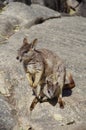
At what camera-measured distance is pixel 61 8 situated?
25156 mm

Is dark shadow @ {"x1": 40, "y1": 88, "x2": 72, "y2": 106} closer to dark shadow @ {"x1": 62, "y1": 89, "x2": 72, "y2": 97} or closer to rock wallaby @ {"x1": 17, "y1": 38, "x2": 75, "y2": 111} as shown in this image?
dark shadow @ {"x1": 62, "y1": 89, "x2": 72, "y2": 97}

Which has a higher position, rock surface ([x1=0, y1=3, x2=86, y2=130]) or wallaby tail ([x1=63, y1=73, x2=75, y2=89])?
wallaby tail ([x1=63, y1=73, x2=75, y2=89])

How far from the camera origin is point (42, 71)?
11492mm

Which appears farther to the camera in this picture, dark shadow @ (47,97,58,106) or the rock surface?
dark shadow @ (47,97,58,106)

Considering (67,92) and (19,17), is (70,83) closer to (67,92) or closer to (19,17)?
(67,92)

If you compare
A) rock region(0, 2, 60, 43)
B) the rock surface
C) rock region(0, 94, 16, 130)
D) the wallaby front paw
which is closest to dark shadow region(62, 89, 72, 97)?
the rock surface

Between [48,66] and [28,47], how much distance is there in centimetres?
68

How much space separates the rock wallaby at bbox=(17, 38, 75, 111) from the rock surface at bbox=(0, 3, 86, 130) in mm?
323

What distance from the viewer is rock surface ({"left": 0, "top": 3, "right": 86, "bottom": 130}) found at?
453 inches

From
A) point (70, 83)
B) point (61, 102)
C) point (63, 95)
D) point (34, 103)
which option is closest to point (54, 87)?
point (61, 102)

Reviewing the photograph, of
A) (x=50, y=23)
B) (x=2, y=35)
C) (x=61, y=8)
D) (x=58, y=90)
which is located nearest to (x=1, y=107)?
(x=58, y=90)

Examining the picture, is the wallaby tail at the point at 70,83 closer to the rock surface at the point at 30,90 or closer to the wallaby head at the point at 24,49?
the rock surface at the point at 30,90

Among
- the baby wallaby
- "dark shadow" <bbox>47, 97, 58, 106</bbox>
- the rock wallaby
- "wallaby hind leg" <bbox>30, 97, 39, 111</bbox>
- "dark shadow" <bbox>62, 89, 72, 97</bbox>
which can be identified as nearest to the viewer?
the rock wallaby

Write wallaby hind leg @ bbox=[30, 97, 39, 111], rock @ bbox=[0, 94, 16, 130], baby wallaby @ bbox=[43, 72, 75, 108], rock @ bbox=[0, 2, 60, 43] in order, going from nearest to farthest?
1. baby wallaby @ bbox=[43, 72, 75, 108]
2. wallaby hind leg @ bbox=[30, 97, 39, 111]
3. rock @ bbox=[0, 94, 16, 130]
4. rock @ bbox=[0, 2, 60, 43]
